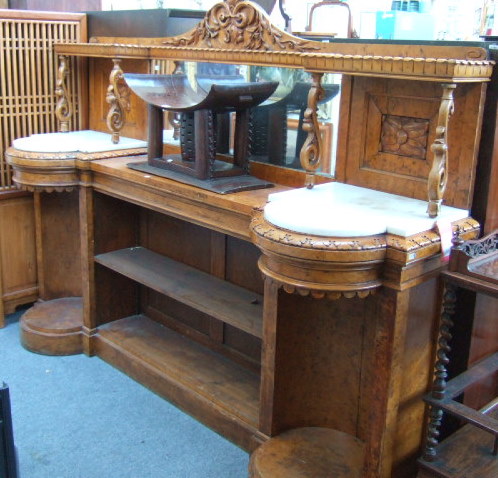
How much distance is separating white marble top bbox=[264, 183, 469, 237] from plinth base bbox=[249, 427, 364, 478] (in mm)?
950

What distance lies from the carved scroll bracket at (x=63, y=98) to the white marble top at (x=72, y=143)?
82mm

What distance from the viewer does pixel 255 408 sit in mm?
2830

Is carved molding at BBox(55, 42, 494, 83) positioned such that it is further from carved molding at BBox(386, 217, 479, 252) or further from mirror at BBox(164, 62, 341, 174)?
carved molding at BBox(386, 217, 479, 252)

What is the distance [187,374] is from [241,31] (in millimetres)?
1583

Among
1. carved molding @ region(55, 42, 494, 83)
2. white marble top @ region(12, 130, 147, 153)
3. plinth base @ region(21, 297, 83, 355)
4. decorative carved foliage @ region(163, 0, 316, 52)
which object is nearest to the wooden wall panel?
plinth base @ region(21, 297, 83, 355)

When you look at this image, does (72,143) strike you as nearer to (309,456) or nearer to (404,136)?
(404,136)

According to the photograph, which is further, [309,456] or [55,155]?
[55,155]

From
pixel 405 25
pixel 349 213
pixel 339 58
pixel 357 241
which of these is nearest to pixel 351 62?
pixel 339 58

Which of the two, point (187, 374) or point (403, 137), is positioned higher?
point (403, 137)

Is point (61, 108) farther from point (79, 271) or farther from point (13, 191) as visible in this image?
point (79, 271)

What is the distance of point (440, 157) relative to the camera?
2113 mm

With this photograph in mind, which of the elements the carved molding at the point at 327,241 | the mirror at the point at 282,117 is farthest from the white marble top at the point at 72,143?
the carved molding at the point at 327,241

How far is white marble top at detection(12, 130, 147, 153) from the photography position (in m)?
3.38

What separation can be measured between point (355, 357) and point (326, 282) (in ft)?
2.31
